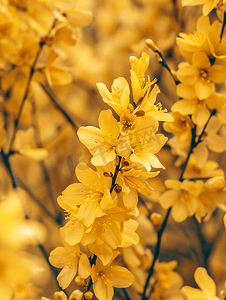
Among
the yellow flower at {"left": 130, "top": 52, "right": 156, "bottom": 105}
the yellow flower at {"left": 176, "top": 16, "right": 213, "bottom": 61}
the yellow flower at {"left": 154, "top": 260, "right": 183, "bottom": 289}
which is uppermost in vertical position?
the yellow flower at {"left": 176, "top": 16, "right": 213, "bottom": 61}

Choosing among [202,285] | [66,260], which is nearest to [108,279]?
[66,260]

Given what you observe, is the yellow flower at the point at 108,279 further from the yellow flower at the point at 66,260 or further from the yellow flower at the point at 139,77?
the yellow flower at the point at 139,77

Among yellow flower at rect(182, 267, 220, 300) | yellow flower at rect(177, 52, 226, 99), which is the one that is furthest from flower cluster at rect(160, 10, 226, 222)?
yellow flower at rect(182, 267, 220, 300)

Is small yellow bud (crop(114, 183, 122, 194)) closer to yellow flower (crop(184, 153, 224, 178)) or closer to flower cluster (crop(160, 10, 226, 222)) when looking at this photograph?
flower cluster (crop(160, 10, 226, 222))

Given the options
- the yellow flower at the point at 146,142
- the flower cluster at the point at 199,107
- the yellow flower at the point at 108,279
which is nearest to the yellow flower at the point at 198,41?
the flower cluster at the point at 199,107

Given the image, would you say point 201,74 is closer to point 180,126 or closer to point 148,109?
point 180,126

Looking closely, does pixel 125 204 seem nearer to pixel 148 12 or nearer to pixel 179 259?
pixel 179 259
